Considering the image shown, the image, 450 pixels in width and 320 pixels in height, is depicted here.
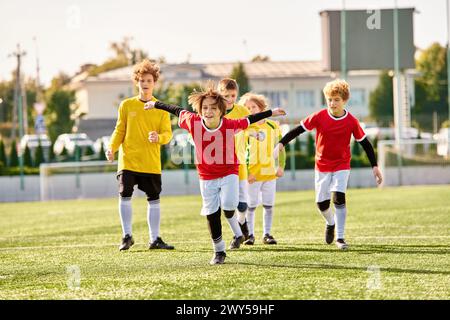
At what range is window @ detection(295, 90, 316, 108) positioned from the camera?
7494cm

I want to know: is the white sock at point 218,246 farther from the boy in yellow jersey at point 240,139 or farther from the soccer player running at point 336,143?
the boy in yellow jersey at point 240,139

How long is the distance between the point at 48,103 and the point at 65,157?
29580 millimetres

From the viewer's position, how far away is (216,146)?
872 centimetres

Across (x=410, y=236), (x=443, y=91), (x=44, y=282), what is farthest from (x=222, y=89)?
(x=443, y=91)

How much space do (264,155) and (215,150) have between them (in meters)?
2.25

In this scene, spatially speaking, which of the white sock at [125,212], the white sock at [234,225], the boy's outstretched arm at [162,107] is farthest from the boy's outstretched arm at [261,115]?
the white sock at [125,212]

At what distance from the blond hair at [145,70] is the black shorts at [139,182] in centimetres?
100

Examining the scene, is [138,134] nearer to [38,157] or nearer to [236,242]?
[236,242]

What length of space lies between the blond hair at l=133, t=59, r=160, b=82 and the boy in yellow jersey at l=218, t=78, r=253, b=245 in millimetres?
690

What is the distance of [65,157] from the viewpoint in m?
35.6

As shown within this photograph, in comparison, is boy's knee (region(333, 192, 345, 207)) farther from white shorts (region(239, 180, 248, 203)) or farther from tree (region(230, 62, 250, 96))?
tree (region(230, 62, 250, 96))

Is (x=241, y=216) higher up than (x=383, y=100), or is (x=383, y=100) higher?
(x=383, y=100)

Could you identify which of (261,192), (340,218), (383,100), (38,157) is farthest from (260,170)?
(383,100)

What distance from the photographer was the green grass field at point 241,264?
6770 mm
